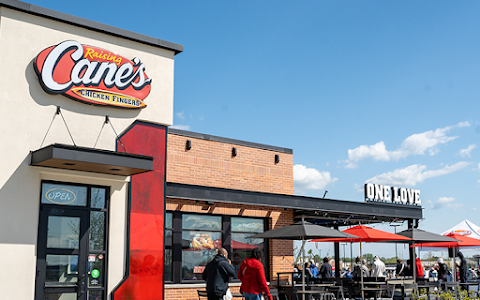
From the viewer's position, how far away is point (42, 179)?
10422 millimetres

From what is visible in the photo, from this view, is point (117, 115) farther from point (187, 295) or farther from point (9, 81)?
point (187, 295)

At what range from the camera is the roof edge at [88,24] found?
Result: 1037 cm

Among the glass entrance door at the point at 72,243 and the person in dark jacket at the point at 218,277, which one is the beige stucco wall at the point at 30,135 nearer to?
the glass entrance door at the point at 72,243

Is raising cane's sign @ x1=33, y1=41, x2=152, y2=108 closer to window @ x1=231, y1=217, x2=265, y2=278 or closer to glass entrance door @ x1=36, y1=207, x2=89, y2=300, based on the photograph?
glass entrance door @ x1=36, y1=207, x2=89, y2=300

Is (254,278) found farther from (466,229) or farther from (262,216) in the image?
(466,229)

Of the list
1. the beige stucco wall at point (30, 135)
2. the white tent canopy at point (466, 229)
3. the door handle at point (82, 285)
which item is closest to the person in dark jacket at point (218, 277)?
the beige stucco wall at point (30, 135)

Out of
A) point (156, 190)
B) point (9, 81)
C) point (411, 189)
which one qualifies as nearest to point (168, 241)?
point (156, 190)

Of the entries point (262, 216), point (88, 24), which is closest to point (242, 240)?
point (262, 216)

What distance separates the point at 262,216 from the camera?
16.2 meters

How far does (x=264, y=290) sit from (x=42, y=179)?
527cm

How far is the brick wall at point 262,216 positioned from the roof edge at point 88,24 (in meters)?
4.39

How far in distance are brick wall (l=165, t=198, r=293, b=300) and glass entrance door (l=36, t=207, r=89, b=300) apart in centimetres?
355

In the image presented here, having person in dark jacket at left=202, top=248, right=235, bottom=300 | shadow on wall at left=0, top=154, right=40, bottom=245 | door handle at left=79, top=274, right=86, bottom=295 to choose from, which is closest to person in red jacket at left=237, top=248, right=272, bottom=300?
person in dark jacket at left=202, top=248, right=235, bottom=300

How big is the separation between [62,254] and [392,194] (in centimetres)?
1575
